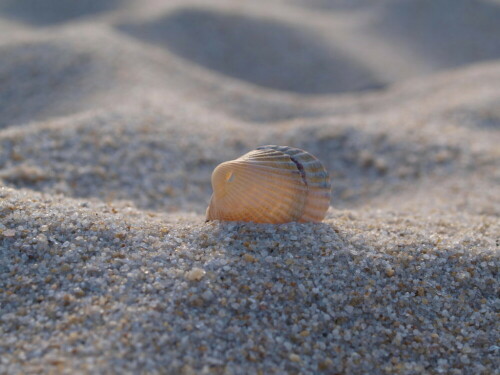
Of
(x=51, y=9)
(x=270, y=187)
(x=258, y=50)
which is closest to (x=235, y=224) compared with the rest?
(x=270, y=187)

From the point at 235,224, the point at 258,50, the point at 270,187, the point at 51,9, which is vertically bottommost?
the point at 235,224

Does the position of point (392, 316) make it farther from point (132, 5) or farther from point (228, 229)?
point (132, 5)

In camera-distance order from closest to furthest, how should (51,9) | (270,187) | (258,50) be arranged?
1. (270,187)
2. (258,50)
3. (51,9)

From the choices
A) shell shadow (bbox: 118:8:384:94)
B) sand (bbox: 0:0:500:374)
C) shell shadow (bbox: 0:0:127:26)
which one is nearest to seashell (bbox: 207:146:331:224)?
sand (bbox: 0:0:500:374)

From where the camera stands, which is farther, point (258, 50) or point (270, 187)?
point (258, 50)

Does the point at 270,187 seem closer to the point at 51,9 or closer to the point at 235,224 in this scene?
the point at 235,224

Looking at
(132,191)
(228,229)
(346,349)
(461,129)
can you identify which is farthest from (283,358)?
(461,129)

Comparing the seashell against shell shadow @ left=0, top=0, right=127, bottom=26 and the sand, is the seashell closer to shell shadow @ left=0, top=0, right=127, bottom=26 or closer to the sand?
the sand
